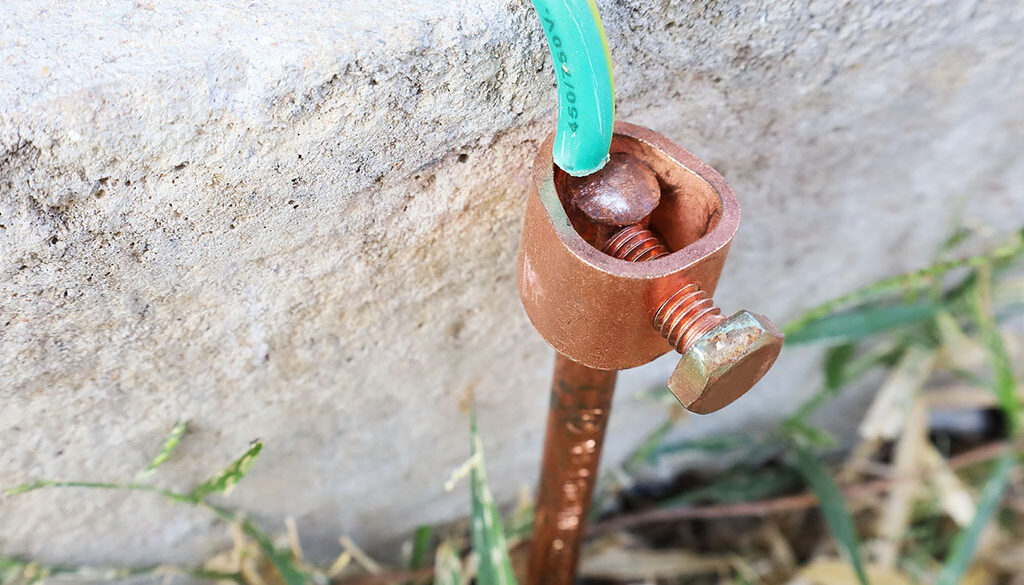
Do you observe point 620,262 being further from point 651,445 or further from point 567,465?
point 651,445

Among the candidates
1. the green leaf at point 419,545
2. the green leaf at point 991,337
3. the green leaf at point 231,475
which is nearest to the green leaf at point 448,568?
the green leaf at point 419,545

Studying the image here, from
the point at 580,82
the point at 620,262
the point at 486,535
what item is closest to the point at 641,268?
the point at 620,262

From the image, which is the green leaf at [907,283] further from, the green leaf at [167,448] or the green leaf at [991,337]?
the green leaf at [167,448]

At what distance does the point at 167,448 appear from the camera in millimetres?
734

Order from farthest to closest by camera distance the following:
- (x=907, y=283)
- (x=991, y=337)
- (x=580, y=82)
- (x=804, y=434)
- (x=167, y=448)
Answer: (x=804, y=434)
(x=991, y=337)
(x=907, y=283)
(x=167, y=448)
(x=580, y=82)

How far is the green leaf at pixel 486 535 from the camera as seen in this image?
0.82m

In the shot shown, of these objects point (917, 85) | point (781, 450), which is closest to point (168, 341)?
point (917, 85)

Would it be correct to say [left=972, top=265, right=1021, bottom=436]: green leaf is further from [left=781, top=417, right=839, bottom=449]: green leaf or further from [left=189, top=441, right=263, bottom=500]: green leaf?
[left=189, top=441, right=263, bottom=500]: green leaf

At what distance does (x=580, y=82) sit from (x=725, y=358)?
0.18 metres

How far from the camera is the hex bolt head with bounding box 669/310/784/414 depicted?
0.50 meters

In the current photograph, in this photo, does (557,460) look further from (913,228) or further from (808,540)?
(808,540)

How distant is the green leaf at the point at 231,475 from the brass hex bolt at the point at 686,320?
0.38m

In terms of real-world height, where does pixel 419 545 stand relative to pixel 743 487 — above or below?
below

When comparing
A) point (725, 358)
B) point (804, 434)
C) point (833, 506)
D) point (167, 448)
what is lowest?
point (725, 358)
